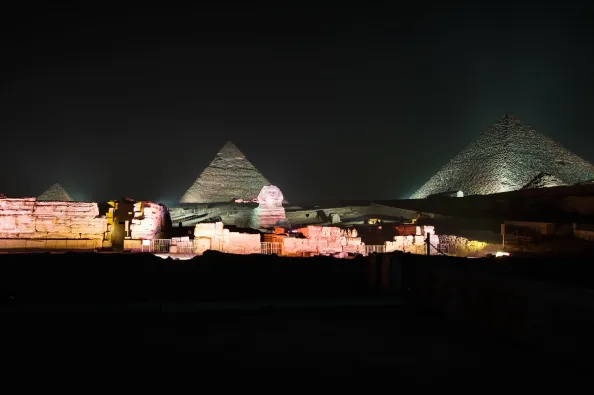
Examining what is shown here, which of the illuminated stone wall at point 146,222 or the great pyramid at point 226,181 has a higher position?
the great pyramid at point 226,181

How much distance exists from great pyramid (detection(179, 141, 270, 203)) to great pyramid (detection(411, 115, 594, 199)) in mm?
20767

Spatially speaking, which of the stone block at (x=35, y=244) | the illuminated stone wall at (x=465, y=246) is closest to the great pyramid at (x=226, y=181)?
the illuminated stone wall at (x=465, y=246)

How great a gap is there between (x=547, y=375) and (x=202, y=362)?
2180mm

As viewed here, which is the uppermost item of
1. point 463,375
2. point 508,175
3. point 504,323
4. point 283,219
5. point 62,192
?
point 508,175

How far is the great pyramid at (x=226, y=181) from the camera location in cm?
5569

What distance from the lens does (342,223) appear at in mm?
32812

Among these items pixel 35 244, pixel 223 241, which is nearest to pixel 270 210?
pixel 223 241

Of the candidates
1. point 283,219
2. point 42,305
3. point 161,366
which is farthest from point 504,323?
point 283,219

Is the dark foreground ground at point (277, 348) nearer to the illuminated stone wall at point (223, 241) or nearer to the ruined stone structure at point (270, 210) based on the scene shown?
the illuminated stone wall at point (223, 241)

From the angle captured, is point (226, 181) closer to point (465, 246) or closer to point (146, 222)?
point (465, 246)

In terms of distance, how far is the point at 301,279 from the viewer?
640cm

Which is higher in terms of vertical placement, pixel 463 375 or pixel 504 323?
pixel 504 323

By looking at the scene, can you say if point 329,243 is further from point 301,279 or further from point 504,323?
point 504,323

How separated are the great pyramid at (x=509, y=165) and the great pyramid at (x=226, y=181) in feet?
68.1
